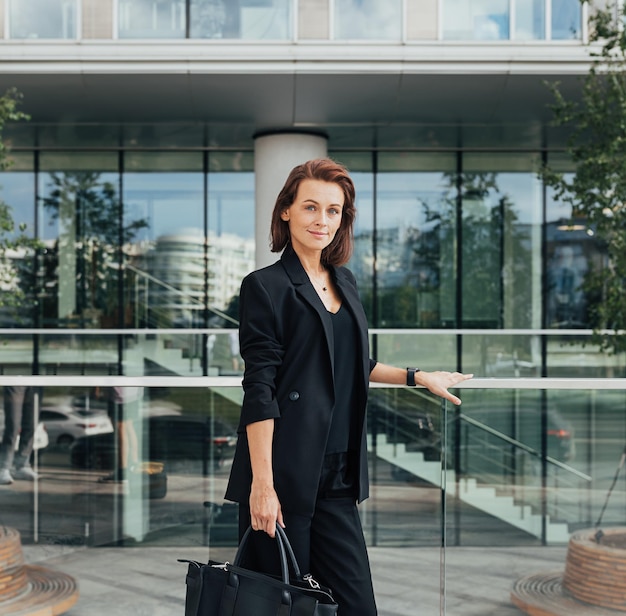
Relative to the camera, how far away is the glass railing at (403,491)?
4.52m

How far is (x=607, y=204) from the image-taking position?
971cm

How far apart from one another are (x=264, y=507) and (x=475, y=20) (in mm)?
11441

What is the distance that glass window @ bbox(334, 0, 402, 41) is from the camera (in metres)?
13.2

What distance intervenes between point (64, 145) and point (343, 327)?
1459 centimetres

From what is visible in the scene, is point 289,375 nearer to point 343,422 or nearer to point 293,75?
point 343,422

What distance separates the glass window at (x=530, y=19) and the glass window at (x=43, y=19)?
232 inches

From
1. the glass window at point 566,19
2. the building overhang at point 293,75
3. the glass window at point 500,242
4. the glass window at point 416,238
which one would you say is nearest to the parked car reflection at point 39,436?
the building overhang at point 293,75

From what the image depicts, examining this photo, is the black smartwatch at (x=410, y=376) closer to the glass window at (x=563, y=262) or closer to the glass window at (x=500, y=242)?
the glass window at (x=500, y=242)

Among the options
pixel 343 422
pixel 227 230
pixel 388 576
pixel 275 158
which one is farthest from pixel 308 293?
pixel 227 230

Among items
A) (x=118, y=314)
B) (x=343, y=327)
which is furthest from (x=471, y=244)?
(x=343, y=327)

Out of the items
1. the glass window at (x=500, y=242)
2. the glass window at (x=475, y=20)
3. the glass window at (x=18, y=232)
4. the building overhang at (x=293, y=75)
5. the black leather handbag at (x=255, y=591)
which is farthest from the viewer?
the glass window at (x=500, y=242)

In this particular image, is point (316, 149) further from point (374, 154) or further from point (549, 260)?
point (549, 260)

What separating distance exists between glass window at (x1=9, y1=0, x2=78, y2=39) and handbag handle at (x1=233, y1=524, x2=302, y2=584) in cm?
1143

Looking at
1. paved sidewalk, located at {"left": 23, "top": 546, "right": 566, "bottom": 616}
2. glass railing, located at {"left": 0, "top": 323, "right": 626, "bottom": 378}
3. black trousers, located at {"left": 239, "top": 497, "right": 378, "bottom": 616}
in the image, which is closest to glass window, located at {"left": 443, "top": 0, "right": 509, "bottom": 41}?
glass railing, located at {"left": 0, "top": 323, "right": 626, "bottom": 378}
